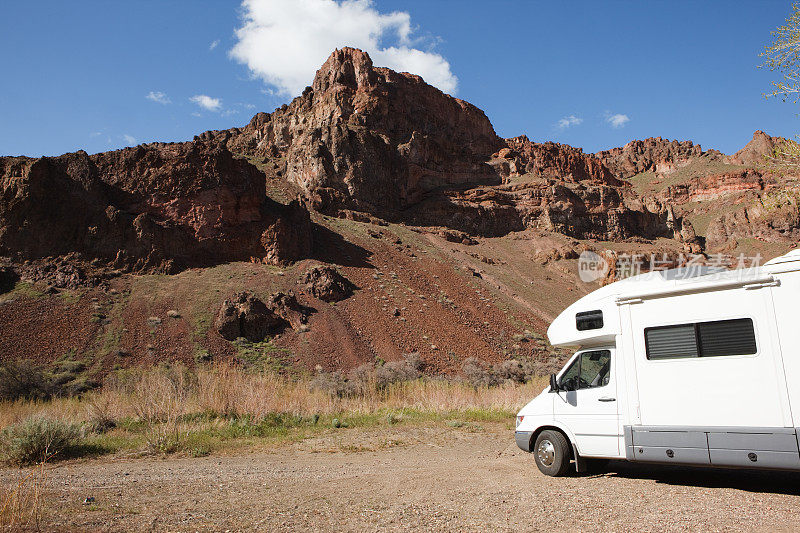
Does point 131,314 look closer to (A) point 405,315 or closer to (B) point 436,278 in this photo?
(A) point 405,315

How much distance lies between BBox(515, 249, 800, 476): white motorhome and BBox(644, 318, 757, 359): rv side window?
13mm

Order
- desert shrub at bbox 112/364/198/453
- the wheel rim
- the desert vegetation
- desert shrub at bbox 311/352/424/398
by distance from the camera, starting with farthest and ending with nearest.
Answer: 1. desert shrub at bbox 311/352/424/398
2. desert shrub at bbox 112/364/198/453
3. the desert vegetation
4. the wheel rim

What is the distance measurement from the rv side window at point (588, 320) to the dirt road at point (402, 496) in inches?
87.9

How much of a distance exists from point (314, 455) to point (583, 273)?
53.0 m

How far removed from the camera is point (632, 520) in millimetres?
4977

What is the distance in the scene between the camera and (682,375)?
645 cm

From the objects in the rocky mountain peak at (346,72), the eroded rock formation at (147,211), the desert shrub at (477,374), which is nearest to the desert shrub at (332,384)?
the desert shrub at (477,374)

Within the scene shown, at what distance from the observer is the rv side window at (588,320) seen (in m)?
7.32

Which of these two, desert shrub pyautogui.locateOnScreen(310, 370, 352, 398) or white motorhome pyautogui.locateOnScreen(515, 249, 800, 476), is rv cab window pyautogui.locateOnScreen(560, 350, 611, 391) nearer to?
white motorhome pyautogui.locateOnScreen(515, 249, 800, 476)

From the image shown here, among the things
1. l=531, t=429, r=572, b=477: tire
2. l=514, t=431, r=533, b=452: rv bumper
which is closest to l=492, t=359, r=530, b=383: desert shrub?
l=514, t=431, r=533, b=452: rv bumper

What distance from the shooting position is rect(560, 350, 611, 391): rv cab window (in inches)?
285

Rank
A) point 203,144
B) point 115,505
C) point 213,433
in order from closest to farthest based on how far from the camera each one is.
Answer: point 115,505, point 213,433, point 203,144

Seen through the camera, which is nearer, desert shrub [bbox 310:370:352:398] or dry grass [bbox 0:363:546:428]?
dry grass [bbox 0:363:546:428]

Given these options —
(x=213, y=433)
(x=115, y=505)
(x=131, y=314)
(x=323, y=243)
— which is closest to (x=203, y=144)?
(x=323, y=243)
